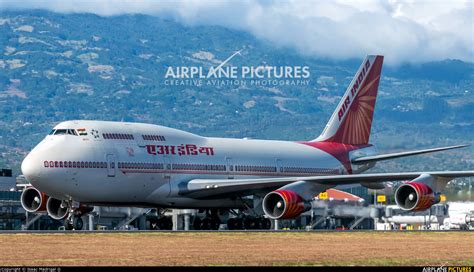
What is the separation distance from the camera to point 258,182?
180ft

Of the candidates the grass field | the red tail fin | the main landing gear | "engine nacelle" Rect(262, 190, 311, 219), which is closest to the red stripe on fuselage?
the red tail fin

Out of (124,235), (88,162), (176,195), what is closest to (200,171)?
(176,195)

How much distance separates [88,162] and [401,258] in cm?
2208

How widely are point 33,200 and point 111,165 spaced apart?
5.39m

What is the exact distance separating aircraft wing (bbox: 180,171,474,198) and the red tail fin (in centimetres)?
1121

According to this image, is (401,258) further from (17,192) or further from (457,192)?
(17,192)

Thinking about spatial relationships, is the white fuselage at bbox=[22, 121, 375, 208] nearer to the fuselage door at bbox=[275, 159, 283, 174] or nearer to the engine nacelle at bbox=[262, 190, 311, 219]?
the fuselage door at bbox=[275, 159, 283, 174]

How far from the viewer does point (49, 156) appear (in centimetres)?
5153

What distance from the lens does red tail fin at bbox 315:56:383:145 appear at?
220 feet

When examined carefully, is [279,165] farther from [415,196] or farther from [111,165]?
[111,165]

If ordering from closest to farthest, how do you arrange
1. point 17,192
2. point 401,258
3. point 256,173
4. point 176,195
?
point 401,258, point 176,195, point 256,173, point 17,192

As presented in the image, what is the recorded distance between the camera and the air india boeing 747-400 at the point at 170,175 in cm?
5197

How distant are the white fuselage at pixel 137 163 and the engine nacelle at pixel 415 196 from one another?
28.9ft

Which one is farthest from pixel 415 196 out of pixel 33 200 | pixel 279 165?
pixel 33 200
